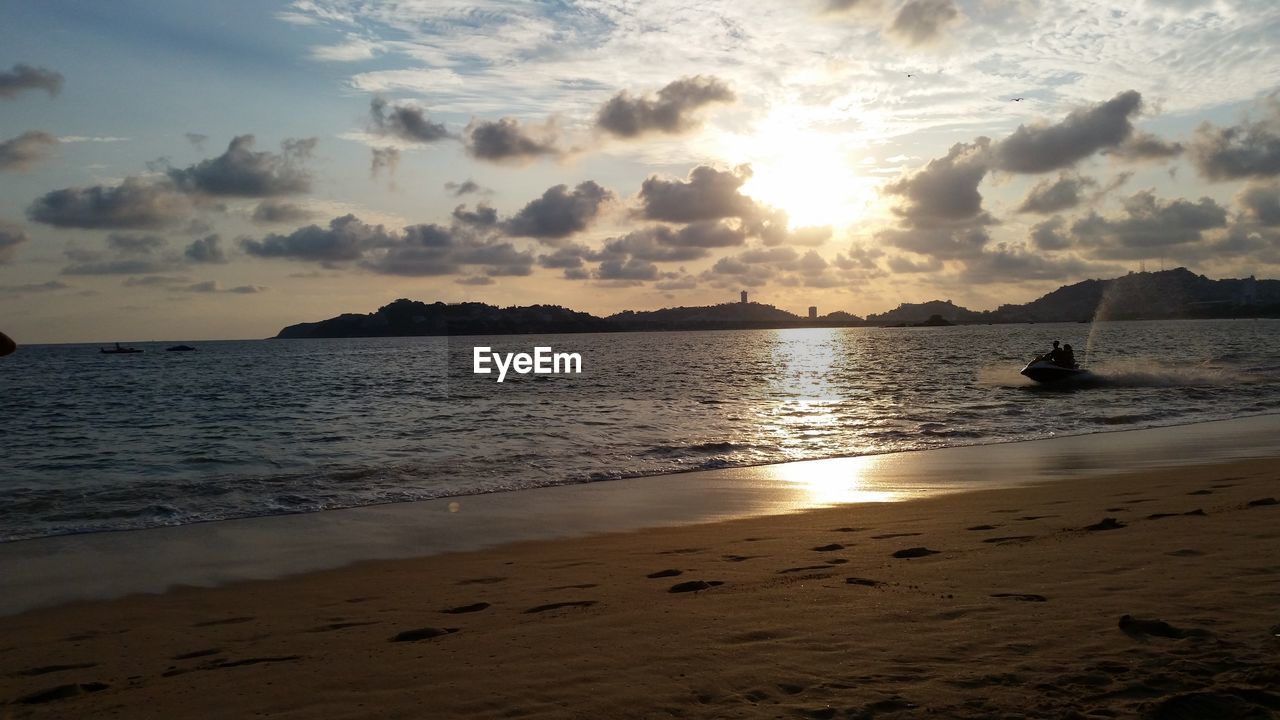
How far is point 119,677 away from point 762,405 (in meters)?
33.6

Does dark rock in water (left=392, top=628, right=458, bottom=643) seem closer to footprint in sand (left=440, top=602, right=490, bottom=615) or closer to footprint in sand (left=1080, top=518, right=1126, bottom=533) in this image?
footprint in sand (left=440, top=602, right=490, bottom=615)

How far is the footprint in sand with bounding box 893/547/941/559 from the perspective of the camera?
933 cm

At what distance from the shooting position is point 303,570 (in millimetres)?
10977

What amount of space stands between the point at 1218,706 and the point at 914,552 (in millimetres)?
4864

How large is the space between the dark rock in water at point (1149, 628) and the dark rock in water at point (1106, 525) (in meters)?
4.40

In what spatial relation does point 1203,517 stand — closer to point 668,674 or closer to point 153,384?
point 668,674

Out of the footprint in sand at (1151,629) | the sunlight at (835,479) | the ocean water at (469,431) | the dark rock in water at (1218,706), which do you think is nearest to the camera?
the dark rock in water at (1218,706)

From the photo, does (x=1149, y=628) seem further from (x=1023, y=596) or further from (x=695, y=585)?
(x=695, y=585)

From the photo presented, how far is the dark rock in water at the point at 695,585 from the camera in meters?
8.41

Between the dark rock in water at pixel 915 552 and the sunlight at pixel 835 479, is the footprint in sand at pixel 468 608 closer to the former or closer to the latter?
→ the dark rock in water at pixel 915 552

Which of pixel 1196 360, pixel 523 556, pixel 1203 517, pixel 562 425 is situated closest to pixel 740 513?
pixel 523 556

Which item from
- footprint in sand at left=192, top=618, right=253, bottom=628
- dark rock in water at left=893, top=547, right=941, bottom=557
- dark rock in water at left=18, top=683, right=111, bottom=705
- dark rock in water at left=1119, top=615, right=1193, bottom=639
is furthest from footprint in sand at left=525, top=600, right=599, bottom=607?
dark rock in water at left=1119, top=615, right=1193, bottom=639

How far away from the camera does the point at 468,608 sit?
8.31 metres

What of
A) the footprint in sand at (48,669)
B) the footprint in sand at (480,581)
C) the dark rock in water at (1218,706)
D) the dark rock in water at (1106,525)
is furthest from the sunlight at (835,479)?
the footprint in sand at (48,669)
